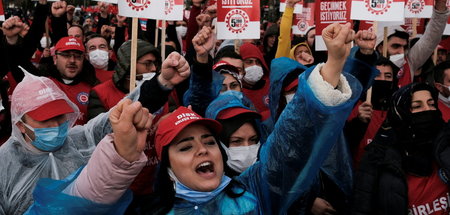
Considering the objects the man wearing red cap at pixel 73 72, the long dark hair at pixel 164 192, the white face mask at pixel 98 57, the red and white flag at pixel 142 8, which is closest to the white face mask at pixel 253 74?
the red and white flag at pixel 142 8

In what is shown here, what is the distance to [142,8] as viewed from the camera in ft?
14.1

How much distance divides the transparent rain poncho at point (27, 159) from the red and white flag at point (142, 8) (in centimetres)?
158

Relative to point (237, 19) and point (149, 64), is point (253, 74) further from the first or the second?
point (149, 64)

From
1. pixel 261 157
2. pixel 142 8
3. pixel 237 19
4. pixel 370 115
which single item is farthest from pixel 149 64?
pixel 261 157

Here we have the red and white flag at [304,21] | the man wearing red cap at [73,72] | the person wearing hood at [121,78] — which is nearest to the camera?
the person wearing hood at [121,78]

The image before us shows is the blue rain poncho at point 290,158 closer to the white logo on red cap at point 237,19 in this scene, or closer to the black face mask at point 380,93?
the black face mask at point 380,93

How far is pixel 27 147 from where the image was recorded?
2.67m

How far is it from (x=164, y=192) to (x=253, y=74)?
3229 millimetres

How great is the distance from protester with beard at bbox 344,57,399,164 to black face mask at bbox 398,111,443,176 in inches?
21.1

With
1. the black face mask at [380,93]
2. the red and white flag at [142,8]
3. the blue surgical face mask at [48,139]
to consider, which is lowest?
the black face mask at [380,93]

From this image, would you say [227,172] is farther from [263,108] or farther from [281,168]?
[263,108]

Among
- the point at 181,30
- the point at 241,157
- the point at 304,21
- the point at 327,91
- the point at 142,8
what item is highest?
the point at 142,8

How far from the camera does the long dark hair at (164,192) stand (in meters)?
2.15

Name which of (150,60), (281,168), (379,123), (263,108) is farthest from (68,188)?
(263,108)
